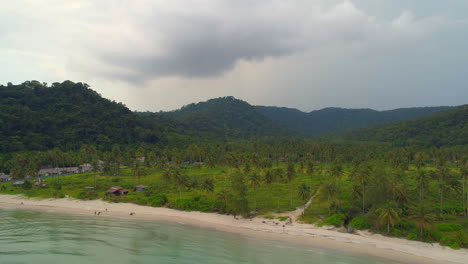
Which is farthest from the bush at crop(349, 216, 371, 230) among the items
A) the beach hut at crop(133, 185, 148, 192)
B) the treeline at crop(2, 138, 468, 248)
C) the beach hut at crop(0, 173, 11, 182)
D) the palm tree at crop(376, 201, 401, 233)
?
the beach hut at crop(0, 173, 11, 182)

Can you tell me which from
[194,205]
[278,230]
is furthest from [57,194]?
[278,230]

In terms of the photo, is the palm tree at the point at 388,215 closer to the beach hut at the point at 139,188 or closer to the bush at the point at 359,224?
the bush at the point at 359,224

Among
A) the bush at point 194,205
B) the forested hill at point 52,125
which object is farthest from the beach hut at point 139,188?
the forested hill at point 52,125

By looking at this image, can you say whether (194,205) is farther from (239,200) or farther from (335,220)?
(335,220)

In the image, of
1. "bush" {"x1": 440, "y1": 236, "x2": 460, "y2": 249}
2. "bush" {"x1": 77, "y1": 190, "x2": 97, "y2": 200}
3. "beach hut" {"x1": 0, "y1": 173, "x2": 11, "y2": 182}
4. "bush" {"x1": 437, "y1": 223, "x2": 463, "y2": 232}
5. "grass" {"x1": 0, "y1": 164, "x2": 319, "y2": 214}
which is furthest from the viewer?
"beach hut" {"x1": 0, "y1": 173, "x2": 11, "y2": 182}

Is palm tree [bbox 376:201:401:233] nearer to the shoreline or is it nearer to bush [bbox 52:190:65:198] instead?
the shoreline

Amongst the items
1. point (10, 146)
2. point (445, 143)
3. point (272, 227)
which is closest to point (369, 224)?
point (272, 227)
